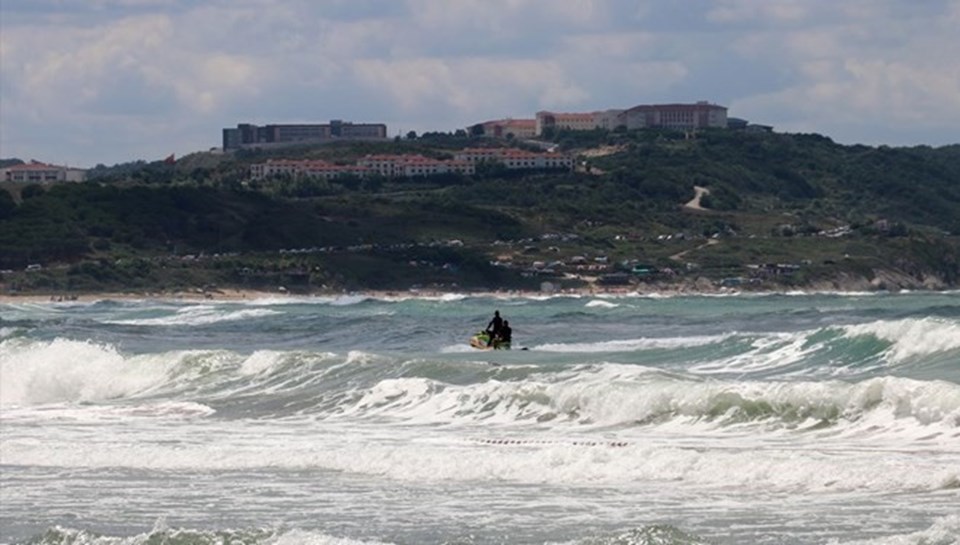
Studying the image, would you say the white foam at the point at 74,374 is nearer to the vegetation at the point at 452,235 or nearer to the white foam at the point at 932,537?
the white foam at the point at 932,537

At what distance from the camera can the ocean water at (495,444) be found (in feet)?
68.3

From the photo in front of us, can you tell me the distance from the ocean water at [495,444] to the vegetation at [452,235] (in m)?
72.3

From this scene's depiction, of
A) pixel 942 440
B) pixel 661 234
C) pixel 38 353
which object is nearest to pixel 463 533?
pixel 942 440

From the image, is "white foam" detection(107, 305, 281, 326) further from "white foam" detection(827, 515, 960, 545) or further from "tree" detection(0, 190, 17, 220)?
"white foam" detection(827, 515, 960, 545)

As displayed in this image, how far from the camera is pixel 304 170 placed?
567 ft

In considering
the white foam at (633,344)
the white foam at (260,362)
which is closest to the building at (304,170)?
the white foam at (633,344)

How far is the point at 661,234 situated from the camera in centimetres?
Result: 14600

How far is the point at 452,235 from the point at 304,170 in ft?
126

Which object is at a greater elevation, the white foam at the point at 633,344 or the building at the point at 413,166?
the building at the point at 413,166

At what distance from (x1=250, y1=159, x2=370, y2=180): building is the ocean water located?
121897mm

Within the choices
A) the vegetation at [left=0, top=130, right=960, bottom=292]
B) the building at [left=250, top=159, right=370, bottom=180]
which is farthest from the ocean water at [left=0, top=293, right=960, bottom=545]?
the building at [left=250, top=159, right=370, bottom=180]

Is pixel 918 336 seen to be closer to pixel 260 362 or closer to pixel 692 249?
pixel 260 362

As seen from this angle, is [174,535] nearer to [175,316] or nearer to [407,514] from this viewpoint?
[407,514]

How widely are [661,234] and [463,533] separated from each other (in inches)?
4968
